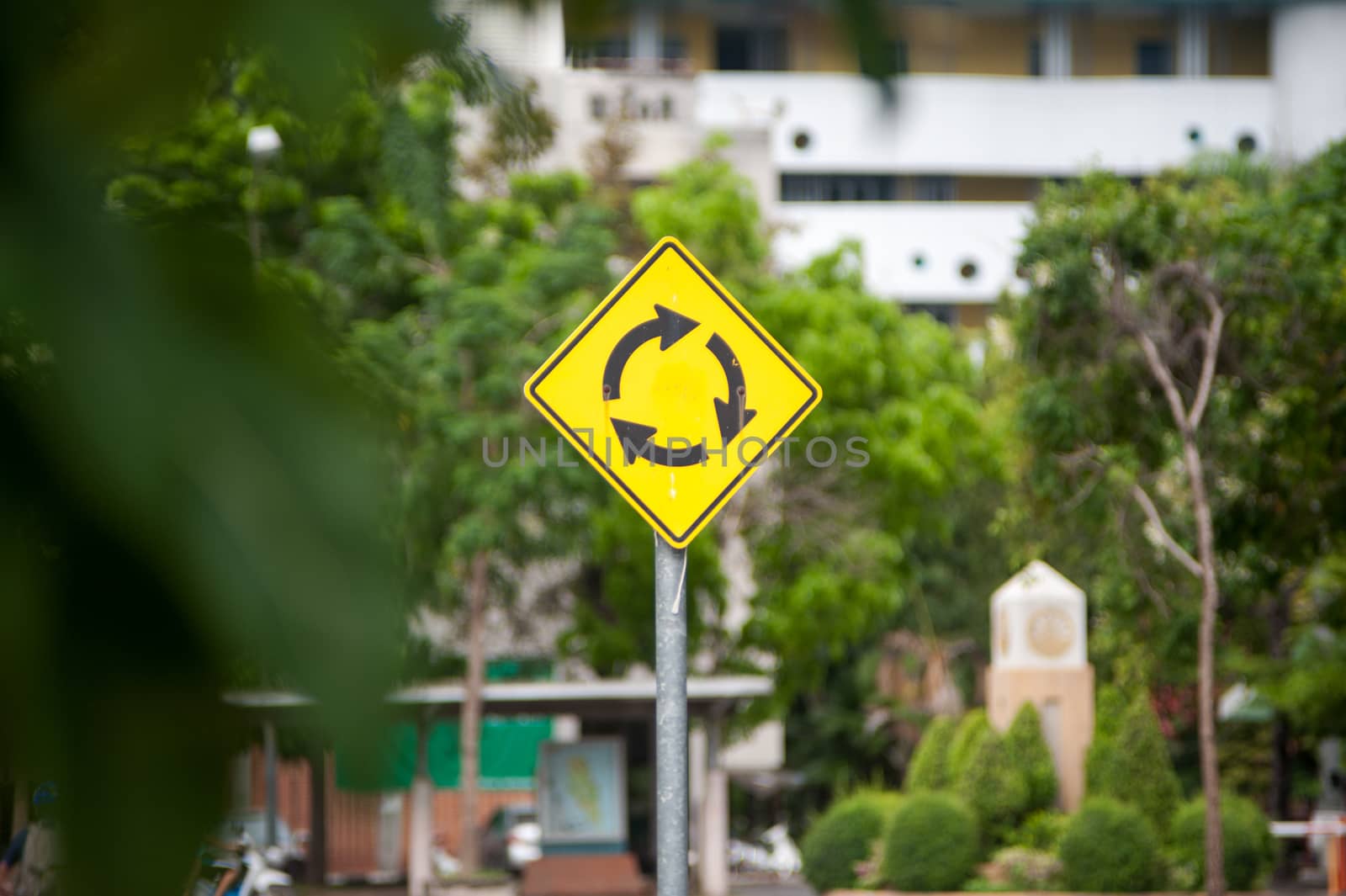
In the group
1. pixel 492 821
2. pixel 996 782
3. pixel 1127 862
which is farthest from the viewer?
pixel 492 821

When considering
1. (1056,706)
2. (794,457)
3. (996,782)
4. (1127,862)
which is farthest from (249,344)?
(794,457)

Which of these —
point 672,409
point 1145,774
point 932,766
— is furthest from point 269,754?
point 932,766

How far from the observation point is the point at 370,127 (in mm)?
812

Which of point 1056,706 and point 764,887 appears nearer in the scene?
point 1056,706

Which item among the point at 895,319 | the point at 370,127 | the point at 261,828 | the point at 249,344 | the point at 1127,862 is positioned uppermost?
the point at 895,319

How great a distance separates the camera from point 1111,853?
58.1ft

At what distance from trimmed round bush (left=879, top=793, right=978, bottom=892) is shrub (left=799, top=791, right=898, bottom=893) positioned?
81 centimetres

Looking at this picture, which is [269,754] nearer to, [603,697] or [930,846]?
[930,846]

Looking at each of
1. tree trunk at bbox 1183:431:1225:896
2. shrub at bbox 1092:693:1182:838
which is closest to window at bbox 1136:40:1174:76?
tree trunk at bbox 1183:431:1225:896

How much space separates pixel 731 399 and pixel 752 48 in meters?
1.78

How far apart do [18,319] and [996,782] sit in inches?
765

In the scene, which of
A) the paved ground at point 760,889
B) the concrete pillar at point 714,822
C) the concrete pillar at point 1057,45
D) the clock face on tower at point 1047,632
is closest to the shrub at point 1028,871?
the clock face on tower at point 1047,632

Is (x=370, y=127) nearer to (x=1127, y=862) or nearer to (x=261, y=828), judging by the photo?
(x=261, y=828)

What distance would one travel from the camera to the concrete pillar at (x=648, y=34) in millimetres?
681
